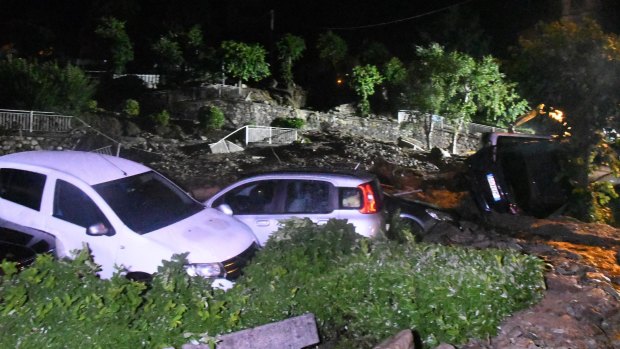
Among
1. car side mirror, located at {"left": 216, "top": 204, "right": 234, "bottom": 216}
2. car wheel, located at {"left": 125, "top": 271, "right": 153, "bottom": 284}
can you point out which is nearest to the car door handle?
car side mirror, located at {"left": 216, "top": 204, "right": 234, "bottom": 216}

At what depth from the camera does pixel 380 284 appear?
17.8 ft

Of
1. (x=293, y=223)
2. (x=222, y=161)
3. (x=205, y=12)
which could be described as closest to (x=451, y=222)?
(x=293, y=223)

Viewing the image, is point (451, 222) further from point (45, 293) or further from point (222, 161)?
point (222, 161)

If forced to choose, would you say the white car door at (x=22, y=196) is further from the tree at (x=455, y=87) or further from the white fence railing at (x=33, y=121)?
the tree at (x=455, y=87)

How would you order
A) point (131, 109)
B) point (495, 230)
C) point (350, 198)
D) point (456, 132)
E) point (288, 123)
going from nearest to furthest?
point (350, 198)
point (495, 230)
point (131, 109)
point (288, 123)
point (456, 132)

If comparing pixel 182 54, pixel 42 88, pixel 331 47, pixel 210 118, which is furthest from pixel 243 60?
pixel 42 88

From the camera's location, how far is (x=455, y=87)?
25.0 metres

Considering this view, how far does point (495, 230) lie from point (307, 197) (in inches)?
187

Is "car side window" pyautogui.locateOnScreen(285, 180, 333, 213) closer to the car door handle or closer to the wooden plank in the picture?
the car door handle

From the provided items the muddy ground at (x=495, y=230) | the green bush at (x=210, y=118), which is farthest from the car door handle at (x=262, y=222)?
the green bush at (x=210, y=118)

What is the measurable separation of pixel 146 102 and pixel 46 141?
27.2 ft

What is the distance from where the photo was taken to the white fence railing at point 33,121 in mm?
20688

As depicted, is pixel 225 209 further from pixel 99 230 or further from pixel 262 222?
pixel 99 230

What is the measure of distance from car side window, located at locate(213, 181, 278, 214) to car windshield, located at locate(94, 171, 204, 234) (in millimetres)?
1002
